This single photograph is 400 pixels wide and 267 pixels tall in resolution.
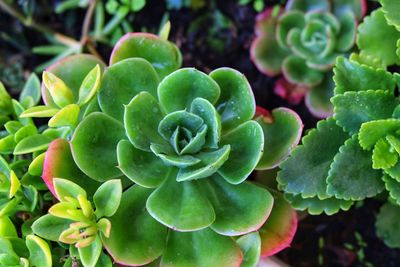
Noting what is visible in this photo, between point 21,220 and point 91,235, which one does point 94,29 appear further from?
point 91,235

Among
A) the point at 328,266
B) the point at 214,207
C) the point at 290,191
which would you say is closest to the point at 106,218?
the point at 214,207

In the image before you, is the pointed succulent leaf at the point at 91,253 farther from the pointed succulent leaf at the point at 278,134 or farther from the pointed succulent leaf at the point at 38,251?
the pointed succulent leaf at the point at 278,134

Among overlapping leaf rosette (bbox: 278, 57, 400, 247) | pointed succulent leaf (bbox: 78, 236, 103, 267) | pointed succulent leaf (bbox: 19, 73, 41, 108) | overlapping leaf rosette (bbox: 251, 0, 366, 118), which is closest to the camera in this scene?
pointed succulent leaf (bbox: 78, 236, 103, 267)

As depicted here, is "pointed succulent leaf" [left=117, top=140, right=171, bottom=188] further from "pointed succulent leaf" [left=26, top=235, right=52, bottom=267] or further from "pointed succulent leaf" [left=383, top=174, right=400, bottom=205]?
"pointed succulent leaf" [left=383, top=174, right=400, bottom=205]

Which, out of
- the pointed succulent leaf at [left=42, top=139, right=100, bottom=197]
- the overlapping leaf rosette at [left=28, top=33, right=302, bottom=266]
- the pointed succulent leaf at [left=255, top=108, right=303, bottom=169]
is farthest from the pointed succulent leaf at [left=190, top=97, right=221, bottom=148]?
the pointed succulent leaf at [left=42, top=139, right=100, bottom=197]

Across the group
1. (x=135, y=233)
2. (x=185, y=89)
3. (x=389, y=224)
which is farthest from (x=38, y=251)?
(x=389, y=224)

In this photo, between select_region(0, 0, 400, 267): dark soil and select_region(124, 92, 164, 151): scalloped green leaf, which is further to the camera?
select_region(0, 0, 400, 267): dark soil
